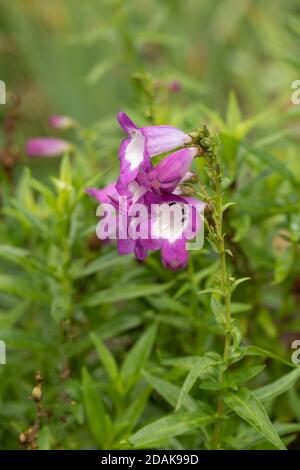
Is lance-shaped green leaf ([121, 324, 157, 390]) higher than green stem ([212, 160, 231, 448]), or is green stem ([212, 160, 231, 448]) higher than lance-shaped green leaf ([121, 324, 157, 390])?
green stem ([212, 160, 231, 448])

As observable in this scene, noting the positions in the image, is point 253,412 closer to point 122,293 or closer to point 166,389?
point 166,389

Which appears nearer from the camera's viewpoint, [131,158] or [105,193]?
[131,158]

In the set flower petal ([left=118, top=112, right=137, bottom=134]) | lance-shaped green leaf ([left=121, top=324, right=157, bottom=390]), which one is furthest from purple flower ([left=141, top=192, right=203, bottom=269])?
lance-shaped green leaf ([left=121, top=324, right=157, bottom=390])

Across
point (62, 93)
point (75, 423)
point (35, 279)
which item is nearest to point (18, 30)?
point (62, 93)

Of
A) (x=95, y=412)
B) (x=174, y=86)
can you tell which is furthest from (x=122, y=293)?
(x=174, y=86)

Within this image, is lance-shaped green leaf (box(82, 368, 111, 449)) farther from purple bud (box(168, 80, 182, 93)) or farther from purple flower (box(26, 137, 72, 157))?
purple bud (box(168, 80, 182, 93))

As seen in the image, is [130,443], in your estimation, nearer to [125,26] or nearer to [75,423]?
[75,423]

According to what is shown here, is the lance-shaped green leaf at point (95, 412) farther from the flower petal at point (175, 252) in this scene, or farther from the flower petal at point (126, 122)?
the flower petal at point (126, 122)

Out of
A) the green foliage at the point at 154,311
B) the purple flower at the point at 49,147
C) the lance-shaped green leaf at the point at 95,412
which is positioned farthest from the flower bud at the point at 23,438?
the purple flower at the point at 49,147
